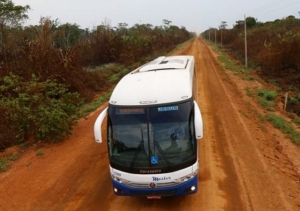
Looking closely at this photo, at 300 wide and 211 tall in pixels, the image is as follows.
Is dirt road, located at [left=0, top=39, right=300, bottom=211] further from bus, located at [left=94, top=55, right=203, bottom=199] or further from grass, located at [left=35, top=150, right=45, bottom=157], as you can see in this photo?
bus, located at [left=94, top=55, right=203, bottom=199]

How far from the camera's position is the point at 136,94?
7148 millimetres

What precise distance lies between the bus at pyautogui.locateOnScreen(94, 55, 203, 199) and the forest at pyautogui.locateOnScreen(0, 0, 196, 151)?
18.0 feet

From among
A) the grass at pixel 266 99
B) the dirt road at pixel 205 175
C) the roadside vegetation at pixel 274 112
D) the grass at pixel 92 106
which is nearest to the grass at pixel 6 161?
the dirt road at pixel 205 175

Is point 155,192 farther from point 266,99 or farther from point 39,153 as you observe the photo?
point 266,99

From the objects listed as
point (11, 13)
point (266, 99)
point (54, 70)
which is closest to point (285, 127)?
point (266, 99)

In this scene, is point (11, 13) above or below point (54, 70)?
above

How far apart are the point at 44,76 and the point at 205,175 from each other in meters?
11.7

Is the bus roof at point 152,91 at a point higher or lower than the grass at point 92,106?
higher

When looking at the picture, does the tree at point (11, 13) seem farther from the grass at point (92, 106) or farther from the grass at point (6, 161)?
the grass at point (6, 161)

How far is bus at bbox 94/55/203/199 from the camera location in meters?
6.56

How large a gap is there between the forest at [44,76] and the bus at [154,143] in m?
5.49

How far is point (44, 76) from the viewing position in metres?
17.1

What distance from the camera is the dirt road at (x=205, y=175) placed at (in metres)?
7.50

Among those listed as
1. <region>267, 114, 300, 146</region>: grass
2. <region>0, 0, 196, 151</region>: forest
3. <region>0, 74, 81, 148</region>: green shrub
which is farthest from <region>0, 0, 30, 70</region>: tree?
<region>267, 114, 300, 146</region>: grass
